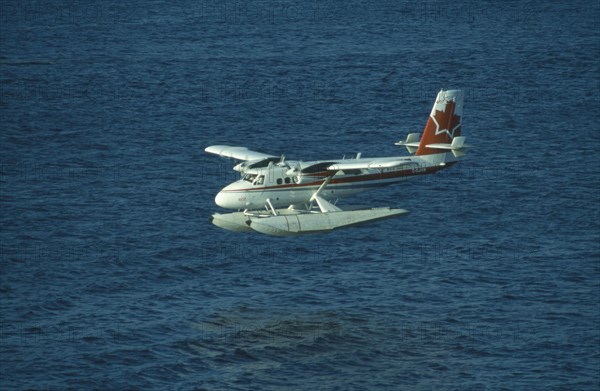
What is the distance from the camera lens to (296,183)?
293 feet

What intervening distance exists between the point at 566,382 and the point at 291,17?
4652 inches

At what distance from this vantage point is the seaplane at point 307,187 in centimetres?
8638

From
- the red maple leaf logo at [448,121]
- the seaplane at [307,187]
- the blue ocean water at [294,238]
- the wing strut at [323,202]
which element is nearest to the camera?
the blue ocean water at [294,238]

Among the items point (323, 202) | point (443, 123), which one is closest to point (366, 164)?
point (323, 202)

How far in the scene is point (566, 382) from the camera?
82312 millimetres

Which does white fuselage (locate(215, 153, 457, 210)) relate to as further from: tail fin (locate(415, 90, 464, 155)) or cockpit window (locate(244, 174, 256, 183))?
tail fin (locate(415, 90, 464, 155))

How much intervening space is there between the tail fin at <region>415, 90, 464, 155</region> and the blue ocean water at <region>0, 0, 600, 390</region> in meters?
10.4

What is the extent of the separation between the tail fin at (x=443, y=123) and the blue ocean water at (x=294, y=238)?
1036 centimetres

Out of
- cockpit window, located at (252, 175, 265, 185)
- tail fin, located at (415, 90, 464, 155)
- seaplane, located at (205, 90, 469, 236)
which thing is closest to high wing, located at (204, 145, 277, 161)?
seaplane, located at (205, 90, 469, 236)

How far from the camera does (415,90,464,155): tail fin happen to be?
95.5 m

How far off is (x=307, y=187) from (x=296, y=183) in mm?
1025

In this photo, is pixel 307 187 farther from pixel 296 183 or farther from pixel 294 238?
pixel 294 238

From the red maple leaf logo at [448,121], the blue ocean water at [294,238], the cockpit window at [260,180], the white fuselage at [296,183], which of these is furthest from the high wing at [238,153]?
the red maple leaf logo at [448,121]

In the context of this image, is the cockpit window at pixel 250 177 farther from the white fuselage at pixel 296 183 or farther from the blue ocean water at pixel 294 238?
the blue ocean water at pixel 294 238
